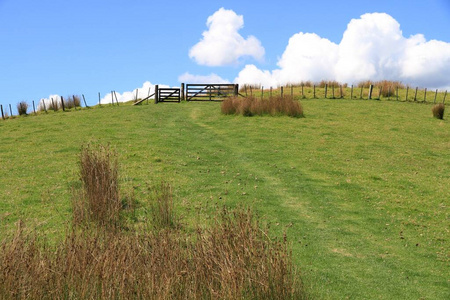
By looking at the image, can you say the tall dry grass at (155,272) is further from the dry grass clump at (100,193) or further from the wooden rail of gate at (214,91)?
the wooden rail of gate at (214,91)

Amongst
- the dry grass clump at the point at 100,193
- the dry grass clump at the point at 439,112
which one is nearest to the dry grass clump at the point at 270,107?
the dry grass clump at the point at 439,112

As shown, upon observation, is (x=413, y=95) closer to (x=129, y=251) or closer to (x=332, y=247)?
(x=332, y=247)

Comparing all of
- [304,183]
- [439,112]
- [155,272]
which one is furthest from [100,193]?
[439,112]

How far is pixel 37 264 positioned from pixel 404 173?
13.3 m

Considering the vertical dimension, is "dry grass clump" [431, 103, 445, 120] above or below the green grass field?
above

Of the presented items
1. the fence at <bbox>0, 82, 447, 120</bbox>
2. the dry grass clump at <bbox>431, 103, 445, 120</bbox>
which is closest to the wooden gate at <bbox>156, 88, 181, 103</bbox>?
the fence at <bbox>0, 82, 447, 120</bbox>

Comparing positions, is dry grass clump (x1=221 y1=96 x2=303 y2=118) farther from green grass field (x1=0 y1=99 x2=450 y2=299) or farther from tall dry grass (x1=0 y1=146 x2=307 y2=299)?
tall dry grass (x1=0 y1=146 x2=307 y2=299)

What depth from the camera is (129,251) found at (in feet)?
18.2

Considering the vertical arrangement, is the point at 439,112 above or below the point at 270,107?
below

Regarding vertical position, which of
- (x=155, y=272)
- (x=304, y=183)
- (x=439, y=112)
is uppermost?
(x=155, y=272)

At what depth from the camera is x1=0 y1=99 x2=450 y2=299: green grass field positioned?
8.27 metres

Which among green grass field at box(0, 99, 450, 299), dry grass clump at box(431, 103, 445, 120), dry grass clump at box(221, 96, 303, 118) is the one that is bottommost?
green grass field at box(0, 99, 450, 299)

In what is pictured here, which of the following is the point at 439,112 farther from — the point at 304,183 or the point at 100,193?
the point at 100,193

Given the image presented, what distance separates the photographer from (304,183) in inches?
520
